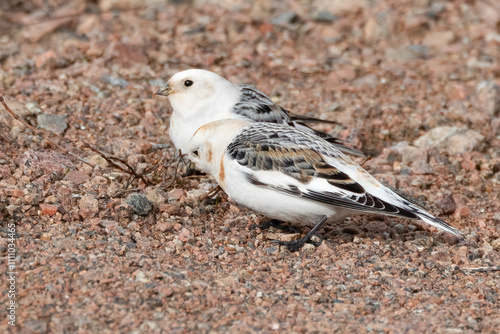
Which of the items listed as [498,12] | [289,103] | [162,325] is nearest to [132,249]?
[162,325]

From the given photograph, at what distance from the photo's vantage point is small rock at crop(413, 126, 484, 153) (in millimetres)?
6609

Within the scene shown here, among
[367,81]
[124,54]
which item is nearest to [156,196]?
[124,54]

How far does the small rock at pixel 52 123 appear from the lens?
20.1 feet

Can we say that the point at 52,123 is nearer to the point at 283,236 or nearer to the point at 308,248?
the point at 283,236

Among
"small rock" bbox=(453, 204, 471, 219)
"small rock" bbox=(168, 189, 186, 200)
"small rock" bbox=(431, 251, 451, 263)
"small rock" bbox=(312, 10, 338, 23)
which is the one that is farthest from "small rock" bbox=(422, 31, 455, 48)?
"small rock" bbox=(168, 189, 186, 200)

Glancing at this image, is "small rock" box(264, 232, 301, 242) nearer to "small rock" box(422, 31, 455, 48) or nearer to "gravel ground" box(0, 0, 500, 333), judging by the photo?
"gravel ground" box(0, 0, 500, 333)

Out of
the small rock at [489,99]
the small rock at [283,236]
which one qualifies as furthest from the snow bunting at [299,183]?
the small rock at [489,99]

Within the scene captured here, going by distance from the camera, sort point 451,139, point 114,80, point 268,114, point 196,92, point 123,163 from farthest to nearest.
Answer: point 114,80 → point 451,139 → point 268,114 → point 196,92 → point 123,163

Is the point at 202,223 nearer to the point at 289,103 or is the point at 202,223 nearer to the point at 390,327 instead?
the point at 390,327

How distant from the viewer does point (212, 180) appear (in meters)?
5.88

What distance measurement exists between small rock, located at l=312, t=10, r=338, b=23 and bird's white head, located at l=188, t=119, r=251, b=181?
390cm

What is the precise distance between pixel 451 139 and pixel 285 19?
3.05 metres

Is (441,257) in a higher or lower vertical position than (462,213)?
higher

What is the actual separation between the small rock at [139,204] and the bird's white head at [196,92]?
1.19m
